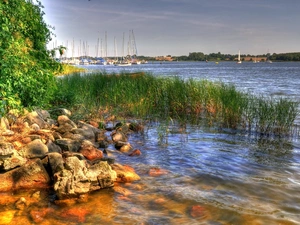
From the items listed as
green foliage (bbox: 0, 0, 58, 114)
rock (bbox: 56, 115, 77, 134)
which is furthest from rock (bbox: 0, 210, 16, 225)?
rock (bbox: 56, 115, 77, 134)

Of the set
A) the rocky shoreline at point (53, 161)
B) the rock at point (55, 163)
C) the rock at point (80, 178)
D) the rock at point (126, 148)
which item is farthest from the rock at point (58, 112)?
the rock at point (80, 178)

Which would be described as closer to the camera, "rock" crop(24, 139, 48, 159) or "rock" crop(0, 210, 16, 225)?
"rock" crop(0, 210, 16, 225)

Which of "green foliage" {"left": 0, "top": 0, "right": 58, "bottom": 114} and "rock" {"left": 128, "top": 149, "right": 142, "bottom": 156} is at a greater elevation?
"green foliage" {"left": 0, "top": 0, "right": 58, "bottom": 114}

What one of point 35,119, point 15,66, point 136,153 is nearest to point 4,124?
point 35,119

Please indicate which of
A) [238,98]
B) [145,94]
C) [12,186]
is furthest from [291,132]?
[12,186]

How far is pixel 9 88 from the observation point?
18.2ft

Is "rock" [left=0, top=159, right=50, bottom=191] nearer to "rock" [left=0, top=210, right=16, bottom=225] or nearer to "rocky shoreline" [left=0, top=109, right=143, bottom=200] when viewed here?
"rocky shoreline" [left=0, top=109, right=143, bottom=200]

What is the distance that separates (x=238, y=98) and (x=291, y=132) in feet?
8.17

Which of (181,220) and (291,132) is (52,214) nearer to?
(181,220)

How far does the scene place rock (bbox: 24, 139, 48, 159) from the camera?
23.5ft

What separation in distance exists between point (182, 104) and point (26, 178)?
9.64 metres

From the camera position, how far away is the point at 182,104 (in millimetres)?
15023

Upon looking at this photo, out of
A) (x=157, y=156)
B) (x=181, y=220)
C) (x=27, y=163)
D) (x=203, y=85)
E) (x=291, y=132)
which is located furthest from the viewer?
(x=203, y=85)

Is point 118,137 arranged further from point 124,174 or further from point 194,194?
point 194,194
